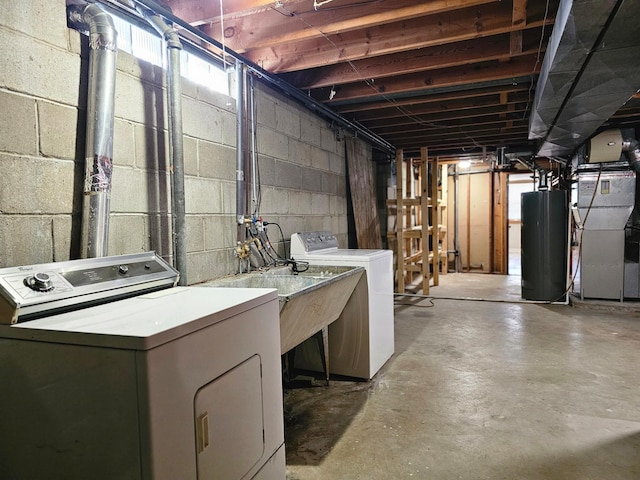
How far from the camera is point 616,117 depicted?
14.5 ft

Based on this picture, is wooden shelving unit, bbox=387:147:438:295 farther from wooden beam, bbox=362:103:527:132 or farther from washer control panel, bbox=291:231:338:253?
washer control panel, bbox=291:231:338:253

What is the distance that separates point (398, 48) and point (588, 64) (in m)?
1.09

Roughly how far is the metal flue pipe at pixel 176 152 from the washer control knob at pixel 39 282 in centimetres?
76

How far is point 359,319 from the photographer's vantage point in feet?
9.48

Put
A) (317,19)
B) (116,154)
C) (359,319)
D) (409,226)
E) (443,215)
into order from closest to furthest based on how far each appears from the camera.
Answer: (116,154), (317,19), (359,319), (409,226), (443,215)

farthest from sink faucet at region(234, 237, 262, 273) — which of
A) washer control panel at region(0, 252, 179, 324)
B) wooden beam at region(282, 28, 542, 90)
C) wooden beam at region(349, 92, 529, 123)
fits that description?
wooden beam at region(349, 92, 529, 123)

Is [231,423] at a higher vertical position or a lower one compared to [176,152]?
lower

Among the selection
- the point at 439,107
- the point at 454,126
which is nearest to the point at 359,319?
Answer: the point at 439,107

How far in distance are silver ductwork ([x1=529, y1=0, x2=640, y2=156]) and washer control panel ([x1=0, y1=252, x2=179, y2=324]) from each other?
207 cm

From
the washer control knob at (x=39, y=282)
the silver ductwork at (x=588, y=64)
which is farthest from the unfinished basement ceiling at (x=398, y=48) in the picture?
the washer control knob at (x=39, y=282)

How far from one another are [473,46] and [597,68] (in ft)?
2.91

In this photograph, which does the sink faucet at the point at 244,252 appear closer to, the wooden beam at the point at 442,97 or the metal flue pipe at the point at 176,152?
the metal flue pipe at the point at 176,152

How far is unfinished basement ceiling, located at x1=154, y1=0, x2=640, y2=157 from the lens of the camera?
225 centimetres

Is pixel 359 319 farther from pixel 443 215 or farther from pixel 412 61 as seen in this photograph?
pixel 443 215
